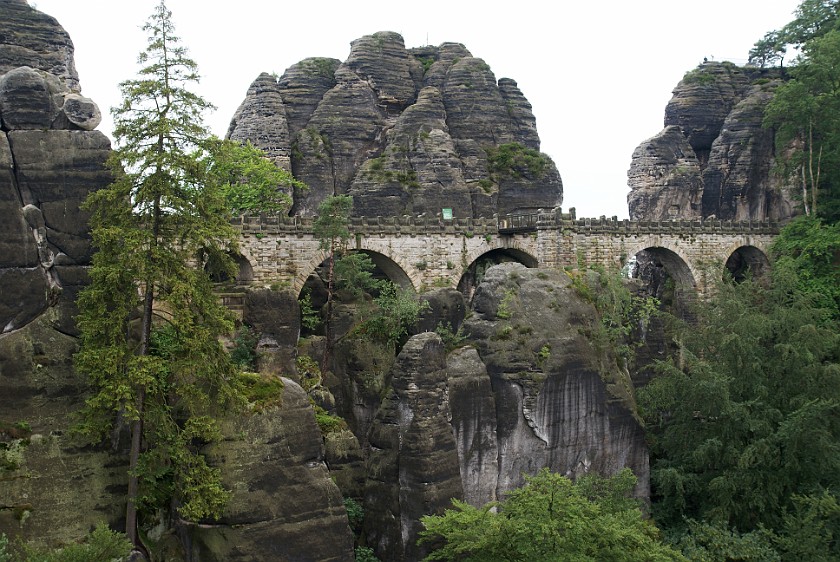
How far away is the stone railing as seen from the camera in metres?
35.7

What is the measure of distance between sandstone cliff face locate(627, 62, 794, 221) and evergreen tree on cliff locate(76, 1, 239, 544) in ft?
127

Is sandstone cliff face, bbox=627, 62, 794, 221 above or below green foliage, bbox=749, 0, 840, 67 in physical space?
below

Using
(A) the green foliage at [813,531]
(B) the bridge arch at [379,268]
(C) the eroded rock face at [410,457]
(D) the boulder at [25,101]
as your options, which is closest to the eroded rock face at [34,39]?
(D) the boulder at [25,101]

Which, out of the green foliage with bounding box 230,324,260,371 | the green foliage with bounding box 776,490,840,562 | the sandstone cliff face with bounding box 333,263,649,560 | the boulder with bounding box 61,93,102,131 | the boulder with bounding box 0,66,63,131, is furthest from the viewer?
the green foliage with bounding box 230,324,260,371

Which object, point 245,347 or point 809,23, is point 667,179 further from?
point 245,347

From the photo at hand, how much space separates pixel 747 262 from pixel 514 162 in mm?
16436

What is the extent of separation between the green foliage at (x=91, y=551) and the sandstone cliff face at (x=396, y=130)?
2865 centimetres

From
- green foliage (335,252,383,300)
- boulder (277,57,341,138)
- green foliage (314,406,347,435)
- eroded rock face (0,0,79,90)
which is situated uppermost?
boulder (277,57,341,138)

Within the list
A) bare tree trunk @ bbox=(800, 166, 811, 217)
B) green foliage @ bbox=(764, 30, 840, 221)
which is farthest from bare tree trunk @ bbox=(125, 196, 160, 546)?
bare tree trunk @ bbox=(800, 166, 811, 217)

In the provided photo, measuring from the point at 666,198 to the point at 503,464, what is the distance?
3190 centimetres

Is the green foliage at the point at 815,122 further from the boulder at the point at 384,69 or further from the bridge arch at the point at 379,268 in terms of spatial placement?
the bridge arch at the point at 379,268

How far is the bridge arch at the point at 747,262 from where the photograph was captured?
4722 centimetres

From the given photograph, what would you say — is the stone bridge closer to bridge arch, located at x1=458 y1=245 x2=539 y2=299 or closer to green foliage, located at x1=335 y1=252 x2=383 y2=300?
bridge arch, located at x1=458 y1=245 x2=539 y2=299

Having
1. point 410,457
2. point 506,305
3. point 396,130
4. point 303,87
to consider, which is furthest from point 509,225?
point 410,457
